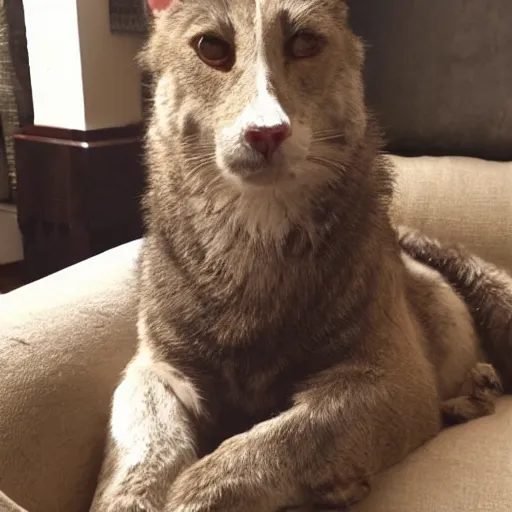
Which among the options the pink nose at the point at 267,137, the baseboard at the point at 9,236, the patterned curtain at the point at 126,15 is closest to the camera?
the pink nose at the point at 267,137

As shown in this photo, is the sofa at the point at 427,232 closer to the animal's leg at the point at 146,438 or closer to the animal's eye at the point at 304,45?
the animal's leg at the point at 146,438

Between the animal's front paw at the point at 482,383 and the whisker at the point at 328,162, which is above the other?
the whisker at the point at 328,162

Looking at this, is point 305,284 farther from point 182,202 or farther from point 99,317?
point 99,317

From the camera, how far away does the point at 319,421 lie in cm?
107

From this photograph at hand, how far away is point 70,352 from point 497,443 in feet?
2.38

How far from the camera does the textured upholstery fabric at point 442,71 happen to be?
1.99m

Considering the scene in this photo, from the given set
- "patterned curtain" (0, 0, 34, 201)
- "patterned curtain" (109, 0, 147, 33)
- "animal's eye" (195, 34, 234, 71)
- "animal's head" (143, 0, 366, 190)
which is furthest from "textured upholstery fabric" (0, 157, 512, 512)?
"patterned curtain" (0, 0, 34, 201)

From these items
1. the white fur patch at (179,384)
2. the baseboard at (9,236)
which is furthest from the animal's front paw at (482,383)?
the baseboard at (9,236)

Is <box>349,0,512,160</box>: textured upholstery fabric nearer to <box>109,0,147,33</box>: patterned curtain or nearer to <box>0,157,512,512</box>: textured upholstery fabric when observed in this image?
<box>109,0,147,33</box>: patterned curtain

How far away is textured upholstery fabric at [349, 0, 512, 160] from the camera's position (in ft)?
6.51

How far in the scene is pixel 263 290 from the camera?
1192mm

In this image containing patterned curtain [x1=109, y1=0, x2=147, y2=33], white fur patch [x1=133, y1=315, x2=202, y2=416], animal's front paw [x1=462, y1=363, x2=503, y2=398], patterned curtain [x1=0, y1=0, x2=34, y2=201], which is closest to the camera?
white fur patch [x1=133, y1=315, x2=202, y2=416]

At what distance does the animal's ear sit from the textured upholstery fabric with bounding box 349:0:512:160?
2.91 ft

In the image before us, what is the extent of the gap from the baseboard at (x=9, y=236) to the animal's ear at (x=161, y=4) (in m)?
1.40
